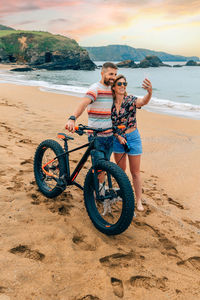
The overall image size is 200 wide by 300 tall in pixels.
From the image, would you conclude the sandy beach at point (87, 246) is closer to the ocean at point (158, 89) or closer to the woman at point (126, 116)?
the woman at point (126, 116)

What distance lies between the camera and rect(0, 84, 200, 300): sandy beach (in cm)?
214

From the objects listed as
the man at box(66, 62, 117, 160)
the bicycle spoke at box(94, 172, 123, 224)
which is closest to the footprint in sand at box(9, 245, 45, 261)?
the bicycle spoke at box(94, 172, 123, 224)

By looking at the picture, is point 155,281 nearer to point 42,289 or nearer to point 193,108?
point 42,289

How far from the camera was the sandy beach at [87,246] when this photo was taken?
2141 mm

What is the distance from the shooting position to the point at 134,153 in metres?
3.44

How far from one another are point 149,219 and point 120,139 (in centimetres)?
128

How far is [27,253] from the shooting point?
242cm

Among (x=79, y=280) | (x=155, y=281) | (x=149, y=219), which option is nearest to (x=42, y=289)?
(x=79, y=280)

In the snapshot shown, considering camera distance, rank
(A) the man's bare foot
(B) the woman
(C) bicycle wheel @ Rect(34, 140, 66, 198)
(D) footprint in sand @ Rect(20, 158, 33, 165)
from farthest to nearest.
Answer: (D) footprint in sand @ Rect(20, 158, 33, 165) < (A) the man's bare foot < (C) bicycle wheel @ Rect(34, 140, 66, 198) < (B) the woman

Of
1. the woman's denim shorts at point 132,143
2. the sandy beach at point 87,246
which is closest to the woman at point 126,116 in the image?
the woman's denim shorts at point 132,143

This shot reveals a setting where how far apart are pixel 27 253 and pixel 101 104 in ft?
6.31

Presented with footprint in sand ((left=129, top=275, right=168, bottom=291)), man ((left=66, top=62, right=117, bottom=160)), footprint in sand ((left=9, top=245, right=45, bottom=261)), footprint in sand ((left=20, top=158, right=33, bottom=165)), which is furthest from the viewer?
footprint in sand ((left=20, top=158, right=33, bottom=165))

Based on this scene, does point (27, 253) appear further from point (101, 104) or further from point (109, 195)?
point (101, 104)

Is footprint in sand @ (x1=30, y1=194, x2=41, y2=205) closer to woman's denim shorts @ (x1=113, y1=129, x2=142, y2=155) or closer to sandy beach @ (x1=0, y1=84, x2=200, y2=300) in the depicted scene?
sandy beach @ (x1=0, y1=84, x2=200, y2=300)
